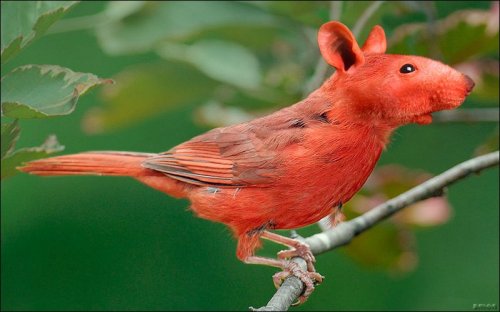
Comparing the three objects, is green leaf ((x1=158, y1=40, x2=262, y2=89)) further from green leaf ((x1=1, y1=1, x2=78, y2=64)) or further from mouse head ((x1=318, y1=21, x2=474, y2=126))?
mouse head ((x1=318, y1=21, x2=474, y2=126))

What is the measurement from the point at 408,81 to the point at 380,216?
17.5 inches

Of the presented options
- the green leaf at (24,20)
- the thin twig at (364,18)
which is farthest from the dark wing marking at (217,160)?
the thin twig at (364,18)

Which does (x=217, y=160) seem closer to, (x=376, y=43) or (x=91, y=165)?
(x=91, y=165)

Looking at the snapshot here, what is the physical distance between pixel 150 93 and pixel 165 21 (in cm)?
16

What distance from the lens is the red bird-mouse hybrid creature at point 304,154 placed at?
3.50 ft

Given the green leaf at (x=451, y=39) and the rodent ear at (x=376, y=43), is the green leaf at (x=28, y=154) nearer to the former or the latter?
the rodent ear at (x=376, y=43)

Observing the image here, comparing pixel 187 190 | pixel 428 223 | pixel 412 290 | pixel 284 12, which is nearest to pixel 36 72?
pixel 187 190

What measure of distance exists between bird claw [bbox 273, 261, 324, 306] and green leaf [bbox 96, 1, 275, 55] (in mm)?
766

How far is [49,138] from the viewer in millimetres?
1308

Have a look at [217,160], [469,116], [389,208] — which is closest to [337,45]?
[217,160]

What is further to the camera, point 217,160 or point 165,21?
point 165,21

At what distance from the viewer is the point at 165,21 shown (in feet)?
6.72

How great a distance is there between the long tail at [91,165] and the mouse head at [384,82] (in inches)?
13.8

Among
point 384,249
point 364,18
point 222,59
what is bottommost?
point 384,249
